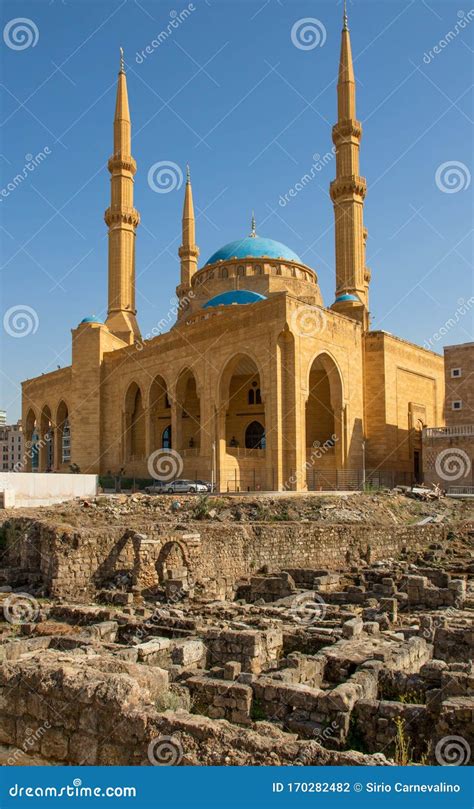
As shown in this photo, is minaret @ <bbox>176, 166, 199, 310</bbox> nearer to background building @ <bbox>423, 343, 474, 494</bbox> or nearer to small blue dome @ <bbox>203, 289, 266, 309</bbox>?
small blue dome @ <bbox>203, 289, 266, 309</bbox>

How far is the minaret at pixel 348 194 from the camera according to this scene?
3167 centimetres

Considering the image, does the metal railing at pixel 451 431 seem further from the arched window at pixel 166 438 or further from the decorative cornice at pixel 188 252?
the decorative cornice at pixel 188 252

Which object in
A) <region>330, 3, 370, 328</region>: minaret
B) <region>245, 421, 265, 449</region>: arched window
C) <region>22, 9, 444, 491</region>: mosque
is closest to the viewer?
<region>22, 9, 444, 491</region>: mosque

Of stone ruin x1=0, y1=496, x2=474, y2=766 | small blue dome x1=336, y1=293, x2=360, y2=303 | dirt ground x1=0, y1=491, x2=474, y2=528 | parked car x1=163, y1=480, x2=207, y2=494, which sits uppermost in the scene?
small blue dome x1=336, y1=293, x2=360, y2=303

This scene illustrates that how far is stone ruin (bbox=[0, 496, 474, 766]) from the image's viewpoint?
4.66 metres

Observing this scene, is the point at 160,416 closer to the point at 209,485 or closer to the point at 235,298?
the point at 235,298

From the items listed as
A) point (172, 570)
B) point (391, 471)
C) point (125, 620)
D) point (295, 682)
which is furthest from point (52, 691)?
point (391, 471)

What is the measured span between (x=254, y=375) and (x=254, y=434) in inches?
114

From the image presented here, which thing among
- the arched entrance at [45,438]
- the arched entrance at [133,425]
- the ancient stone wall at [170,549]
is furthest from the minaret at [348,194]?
the arched entrance at [45,438]

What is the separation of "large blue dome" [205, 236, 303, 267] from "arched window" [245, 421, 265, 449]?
1083 centimetres

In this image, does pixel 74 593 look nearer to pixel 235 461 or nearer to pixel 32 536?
pixel 32 536

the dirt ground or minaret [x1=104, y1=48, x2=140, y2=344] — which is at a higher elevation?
minaret [x1=104, y1=48, x2=140, y2=344]

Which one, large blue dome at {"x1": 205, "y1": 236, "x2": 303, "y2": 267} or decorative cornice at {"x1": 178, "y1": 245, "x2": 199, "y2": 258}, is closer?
large blue dome at {"x1": 205, "y1": 236, "x2": 303, "y2": 267}

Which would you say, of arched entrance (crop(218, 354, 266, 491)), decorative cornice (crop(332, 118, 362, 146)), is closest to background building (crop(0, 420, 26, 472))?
arched entrance (crop(218, 354, 266, 491))
